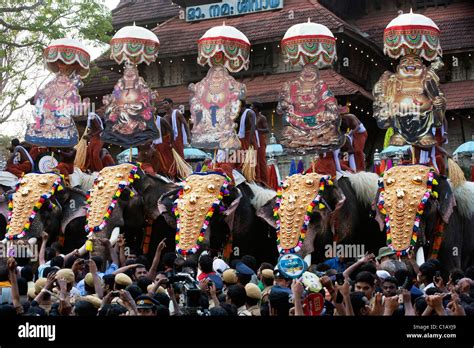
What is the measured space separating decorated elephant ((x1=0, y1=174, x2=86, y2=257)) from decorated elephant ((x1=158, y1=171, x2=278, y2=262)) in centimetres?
140

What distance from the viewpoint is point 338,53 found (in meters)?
25.7

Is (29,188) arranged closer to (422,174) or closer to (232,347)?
(422,174)

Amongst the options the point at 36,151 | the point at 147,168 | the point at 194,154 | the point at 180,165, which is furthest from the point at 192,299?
the point at 194,154

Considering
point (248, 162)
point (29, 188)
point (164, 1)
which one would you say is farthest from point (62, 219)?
point (164, 1)

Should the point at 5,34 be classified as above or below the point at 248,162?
above

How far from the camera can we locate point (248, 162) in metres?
16.9

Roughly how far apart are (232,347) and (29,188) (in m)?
9.36

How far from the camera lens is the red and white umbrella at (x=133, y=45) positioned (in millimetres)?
17203

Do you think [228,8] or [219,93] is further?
[228,8]

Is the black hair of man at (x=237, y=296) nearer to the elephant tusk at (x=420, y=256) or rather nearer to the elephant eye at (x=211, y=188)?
the elephant tusk at (x=420, y=256)

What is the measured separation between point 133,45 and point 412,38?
411 cm

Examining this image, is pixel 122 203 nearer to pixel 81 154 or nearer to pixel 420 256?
pixel 81 154

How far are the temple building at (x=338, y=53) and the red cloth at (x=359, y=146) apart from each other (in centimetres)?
702

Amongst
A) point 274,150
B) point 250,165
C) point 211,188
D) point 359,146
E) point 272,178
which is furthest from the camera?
point 274,150
